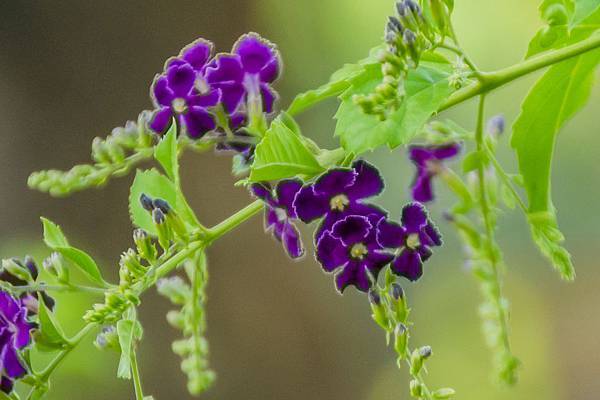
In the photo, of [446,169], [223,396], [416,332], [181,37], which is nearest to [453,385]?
[416,332]

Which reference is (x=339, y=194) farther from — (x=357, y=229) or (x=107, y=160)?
(x=107, y=160)

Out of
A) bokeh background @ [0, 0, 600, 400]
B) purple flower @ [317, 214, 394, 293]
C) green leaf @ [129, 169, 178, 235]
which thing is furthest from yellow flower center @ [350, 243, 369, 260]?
bokeh background @ [0, 0, 600, 400]

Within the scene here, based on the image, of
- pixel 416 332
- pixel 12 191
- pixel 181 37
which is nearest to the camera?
pixel 12 191

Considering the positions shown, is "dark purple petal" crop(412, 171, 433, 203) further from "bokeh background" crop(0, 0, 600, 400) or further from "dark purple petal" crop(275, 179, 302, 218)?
"bokeh background" crop(0, 0, 600, 400)

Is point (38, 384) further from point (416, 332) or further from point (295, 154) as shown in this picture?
point (416, 332)

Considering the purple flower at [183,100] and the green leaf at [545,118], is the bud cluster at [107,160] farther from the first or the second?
the green leaf at [545,118]

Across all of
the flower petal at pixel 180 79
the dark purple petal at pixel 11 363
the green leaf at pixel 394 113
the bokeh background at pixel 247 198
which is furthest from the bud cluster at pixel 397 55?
the bokeh background at pixel 247 198

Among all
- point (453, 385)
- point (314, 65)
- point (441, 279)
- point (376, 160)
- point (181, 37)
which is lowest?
point (453, 385)
